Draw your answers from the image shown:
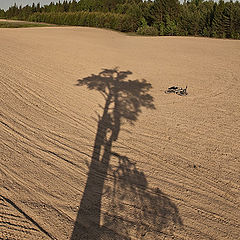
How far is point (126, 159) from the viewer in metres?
6.71

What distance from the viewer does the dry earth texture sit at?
15.8ft

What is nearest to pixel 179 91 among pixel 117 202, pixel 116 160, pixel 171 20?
pixel 116 160

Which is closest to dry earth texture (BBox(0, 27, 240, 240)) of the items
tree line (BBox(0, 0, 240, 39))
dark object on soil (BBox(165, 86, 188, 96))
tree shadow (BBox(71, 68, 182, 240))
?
tree shadow (BBox(71, 68, 182, 240))

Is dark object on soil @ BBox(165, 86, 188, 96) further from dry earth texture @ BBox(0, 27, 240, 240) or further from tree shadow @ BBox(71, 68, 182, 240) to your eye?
tree shadow @ BBox(71, 68, 182, 240)

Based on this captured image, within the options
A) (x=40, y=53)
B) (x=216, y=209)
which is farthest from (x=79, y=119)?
(x=40, y=53)

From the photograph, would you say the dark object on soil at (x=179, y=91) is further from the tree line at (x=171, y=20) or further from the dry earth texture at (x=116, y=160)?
the tree line at (x=171, y=20)

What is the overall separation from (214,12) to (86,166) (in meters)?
43.3

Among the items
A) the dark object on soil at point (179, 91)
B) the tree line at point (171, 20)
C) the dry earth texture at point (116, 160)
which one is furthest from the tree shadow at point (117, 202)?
the tree line at point (171, 20)

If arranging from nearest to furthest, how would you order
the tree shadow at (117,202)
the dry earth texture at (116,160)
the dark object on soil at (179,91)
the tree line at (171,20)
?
the tree shadow at (117,202), the dry earth texture at (116,160), the dark object on soil at (179,91), the tree line at (171,20)

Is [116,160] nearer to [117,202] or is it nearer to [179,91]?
[117,202]

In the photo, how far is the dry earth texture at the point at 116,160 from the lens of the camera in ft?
15.8

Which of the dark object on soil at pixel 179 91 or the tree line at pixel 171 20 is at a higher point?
the tree line at pixel 171 20

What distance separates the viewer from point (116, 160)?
6645 mm

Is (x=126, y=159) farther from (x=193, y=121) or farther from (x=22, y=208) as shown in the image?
(x=193, y=121)
